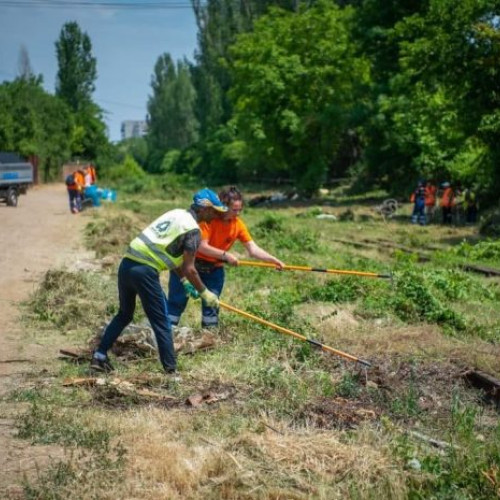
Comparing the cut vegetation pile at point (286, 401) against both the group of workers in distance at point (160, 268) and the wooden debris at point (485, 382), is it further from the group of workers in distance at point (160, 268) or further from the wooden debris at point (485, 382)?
the group of workers in distance at point (160, 268)

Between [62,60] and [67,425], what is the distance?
64468 mm

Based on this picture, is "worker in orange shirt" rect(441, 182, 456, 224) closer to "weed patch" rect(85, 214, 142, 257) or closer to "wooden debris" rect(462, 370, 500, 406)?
"weed patch" rect(85, 214, 142, 257)

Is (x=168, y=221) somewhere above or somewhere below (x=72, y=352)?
above

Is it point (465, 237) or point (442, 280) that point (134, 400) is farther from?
point (465, 237)

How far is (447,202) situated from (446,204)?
0.12m

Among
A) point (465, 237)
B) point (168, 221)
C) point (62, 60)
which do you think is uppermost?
point (62, 60)

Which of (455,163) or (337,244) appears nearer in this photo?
(337,244)

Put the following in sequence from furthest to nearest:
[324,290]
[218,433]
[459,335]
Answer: [324,290] → [459,335] → [218,433]

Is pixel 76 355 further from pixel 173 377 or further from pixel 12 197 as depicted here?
pixel 12 197

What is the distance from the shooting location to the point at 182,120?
89.3 meters

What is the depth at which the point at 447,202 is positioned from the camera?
991 inches

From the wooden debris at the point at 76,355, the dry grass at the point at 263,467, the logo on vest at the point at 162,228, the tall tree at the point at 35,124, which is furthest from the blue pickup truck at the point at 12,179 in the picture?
the dry grass at the point at 263,467

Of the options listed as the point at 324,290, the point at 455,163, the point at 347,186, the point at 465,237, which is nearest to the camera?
the point at 324,290

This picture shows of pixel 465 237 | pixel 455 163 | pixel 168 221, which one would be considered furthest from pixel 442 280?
pixel 455 163
